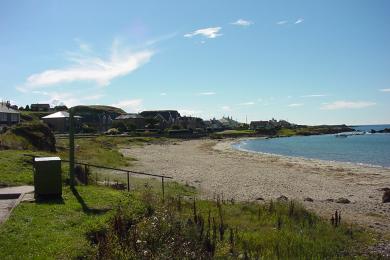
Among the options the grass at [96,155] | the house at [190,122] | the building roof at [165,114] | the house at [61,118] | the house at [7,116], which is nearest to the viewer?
the house at [61,118]

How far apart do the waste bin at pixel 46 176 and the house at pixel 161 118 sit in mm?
132876

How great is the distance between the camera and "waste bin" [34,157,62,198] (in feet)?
45.7

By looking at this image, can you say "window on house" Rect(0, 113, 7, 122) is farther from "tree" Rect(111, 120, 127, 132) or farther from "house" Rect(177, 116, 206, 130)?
"house" Rect(177, 116, 206, 130)

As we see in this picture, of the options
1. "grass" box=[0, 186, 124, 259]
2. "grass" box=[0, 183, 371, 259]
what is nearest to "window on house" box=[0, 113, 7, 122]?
"grass" box=[0, 183, 371, 259]

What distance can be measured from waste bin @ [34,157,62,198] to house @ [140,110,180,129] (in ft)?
436

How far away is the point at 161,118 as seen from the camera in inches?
6417

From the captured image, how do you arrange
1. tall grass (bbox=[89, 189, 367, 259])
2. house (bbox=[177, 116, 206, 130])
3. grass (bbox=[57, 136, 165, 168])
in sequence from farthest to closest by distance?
house (bbox=[177, 116, 206, 130]), grass (bbox=[57, 136, 165, 168]), tall grass (bbox=[89, 189, 367, 259])

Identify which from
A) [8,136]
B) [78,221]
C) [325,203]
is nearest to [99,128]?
[8,136]

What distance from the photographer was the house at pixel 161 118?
15088 centimetres

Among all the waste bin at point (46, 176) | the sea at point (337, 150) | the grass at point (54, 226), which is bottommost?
the sea at point (337, 150)

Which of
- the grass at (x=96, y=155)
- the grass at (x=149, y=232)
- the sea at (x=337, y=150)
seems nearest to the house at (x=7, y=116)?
the grass at (x=96, y=155)

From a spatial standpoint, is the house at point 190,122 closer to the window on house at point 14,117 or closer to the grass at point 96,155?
the window on house at point 14,117

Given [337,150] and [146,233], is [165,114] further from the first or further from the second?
[146,233]

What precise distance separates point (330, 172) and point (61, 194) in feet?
118
